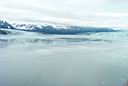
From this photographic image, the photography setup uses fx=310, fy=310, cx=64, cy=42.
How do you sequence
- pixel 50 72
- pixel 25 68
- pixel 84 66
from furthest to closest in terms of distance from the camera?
pixel 84 66 < pixel 25 68 < pixel 50 72

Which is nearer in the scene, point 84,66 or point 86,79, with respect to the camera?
point 86,79

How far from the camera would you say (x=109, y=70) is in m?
16.3

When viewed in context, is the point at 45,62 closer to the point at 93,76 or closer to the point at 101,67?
the point at 101,67

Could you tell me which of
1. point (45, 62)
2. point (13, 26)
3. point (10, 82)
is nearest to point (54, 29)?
point (13, 26)

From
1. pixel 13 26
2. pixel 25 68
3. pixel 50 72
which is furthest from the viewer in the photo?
pixel 13 26

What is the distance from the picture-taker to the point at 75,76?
14.7 metres

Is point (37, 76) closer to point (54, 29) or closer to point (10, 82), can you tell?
point (10, 82)

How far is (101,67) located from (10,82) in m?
6.39

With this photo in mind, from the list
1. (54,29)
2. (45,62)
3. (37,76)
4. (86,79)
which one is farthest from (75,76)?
(54,29)

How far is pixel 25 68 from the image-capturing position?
16.8 metres

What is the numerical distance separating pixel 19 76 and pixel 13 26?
90176 mm

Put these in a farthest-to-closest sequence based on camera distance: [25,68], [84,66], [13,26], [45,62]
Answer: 1. [13,26]
2. [45,62]
3. [84,66]
4. [25,68]

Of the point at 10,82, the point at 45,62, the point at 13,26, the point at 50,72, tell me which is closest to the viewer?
the point at 10,82

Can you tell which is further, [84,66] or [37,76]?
[84,66]
